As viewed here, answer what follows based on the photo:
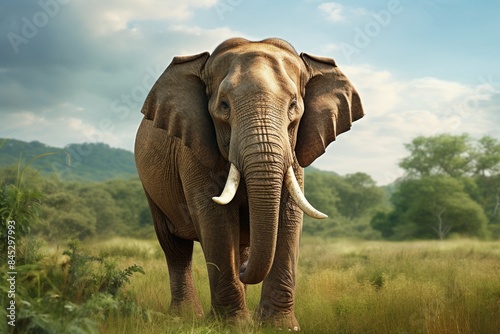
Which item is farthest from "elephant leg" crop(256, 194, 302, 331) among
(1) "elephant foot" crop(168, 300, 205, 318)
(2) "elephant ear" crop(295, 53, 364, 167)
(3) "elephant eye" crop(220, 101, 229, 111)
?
(1) "elephant foot" crop(168, 300, 205, 318)

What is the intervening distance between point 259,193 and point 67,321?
2.63 m

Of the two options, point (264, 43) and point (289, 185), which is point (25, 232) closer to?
point (289, 185)

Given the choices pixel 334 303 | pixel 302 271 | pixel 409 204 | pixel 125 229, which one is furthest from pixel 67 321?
pixel 409 204

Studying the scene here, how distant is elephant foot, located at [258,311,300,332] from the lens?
7.16 m

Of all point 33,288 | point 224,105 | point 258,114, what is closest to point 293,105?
point 258,114

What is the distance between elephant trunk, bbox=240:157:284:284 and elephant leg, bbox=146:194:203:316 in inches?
141

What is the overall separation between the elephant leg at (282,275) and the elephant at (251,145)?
11 mm

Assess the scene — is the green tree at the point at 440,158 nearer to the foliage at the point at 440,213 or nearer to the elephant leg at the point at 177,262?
the foliage at the point at 440,213

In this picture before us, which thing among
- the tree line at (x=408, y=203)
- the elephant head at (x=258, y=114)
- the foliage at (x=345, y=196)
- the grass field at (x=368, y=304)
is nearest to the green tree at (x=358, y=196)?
the foliage at (x=345, y=196)

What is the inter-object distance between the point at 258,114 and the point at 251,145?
333 mm

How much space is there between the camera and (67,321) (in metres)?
4.13

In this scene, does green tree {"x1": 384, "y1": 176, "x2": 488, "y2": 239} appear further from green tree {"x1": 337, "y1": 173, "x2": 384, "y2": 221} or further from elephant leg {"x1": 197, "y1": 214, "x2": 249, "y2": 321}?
elephant leg {"x1": 197, "y1": 214, "x2": 249, "y2": 321}

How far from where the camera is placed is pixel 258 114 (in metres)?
6.40

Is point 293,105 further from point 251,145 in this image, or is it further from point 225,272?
point 225,272
